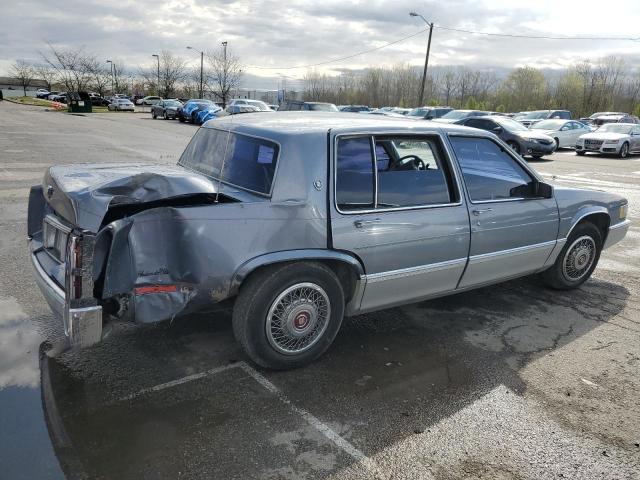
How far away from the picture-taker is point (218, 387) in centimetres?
344

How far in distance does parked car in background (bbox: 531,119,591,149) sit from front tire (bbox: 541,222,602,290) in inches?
808

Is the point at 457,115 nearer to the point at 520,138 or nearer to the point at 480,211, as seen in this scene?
the point at 520,138

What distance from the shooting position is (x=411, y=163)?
4145 mm

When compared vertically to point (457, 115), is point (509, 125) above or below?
below

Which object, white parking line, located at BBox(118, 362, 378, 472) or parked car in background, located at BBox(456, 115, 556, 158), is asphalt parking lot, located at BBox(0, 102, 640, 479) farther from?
parked car in background, located at BBox(456, 115, 556, 158)

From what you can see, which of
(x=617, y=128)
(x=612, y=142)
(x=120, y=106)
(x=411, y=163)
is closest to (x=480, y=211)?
(x=411, y=163)

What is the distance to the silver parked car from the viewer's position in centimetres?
308

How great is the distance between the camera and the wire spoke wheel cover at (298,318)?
3498mm

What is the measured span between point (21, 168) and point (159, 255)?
10.8 metres

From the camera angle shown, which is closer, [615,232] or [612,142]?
[615,232]

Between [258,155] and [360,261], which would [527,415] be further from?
[258,155]

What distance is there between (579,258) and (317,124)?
331 centimetres

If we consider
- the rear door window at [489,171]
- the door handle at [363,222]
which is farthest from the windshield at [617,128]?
the door handle at [363,222]

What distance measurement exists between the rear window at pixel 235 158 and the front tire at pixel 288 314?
604 millimetres
